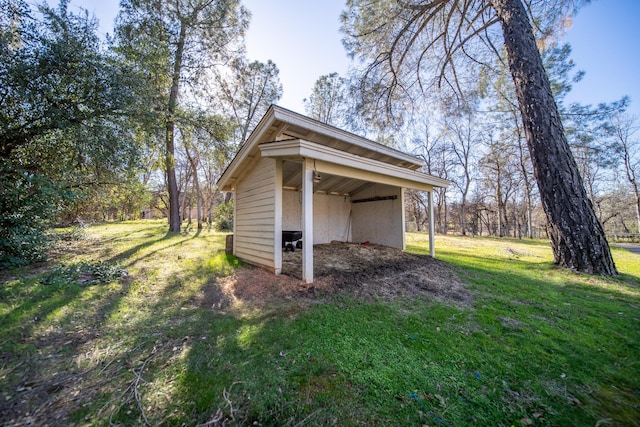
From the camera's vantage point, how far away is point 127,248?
664 cm

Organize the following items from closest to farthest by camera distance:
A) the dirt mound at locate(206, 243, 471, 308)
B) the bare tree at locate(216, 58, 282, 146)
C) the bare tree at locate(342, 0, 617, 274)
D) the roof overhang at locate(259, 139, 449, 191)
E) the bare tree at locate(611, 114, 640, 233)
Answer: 1. the dirt mound at locate(206, 243, 471, 308)
2. the roof overhang at locate(259, 139, 449, 191)
3. the bare tree at locate(342, 0, 617, 274)
4. the bare tree at locate(216, 58, 282, 146)
5. the bare tree at locate(611, 114, 640, 233)

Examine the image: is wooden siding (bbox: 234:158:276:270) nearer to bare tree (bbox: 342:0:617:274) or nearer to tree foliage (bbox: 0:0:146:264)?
tree foliage (bbox: 0:0:146:264)

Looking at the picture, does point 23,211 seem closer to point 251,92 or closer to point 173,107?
point 173,107

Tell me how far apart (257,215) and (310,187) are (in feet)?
6.14

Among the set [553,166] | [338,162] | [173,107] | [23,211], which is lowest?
[23,211]

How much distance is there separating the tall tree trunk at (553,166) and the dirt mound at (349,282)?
97.4 inches

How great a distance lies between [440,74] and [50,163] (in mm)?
11282

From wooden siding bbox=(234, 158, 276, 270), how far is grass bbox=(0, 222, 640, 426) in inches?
62.6

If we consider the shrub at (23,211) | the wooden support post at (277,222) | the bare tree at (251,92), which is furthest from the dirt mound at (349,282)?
the bare tree at (251,92)

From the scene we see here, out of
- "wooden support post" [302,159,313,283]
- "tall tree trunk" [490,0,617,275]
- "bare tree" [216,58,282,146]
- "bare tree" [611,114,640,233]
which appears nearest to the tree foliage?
"wooden support post" [302,159,313,283]

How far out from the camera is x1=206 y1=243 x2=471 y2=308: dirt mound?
12.5 ft

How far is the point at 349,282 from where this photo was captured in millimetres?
4414

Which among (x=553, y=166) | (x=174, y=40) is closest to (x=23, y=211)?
(x=174, y=40)

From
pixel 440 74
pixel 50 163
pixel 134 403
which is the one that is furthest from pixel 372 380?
pixel 440 74
